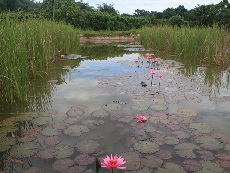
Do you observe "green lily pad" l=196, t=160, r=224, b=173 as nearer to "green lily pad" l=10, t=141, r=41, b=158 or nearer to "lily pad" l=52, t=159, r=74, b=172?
"lily pad" l=52, t=159, r=74, b=172

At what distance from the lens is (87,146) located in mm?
2574

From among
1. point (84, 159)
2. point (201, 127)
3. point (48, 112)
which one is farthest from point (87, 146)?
point (201, 127)

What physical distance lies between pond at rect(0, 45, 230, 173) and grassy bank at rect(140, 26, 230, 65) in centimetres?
213

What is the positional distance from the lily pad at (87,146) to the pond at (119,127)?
0.03ft

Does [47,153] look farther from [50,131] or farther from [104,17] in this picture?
[104,17]

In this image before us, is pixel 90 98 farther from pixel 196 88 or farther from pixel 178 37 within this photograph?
pixel 178 37

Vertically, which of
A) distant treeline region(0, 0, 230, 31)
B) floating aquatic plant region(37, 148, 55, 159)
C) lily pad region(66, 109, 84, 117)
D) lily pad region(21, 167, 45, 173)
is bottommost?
A: lily pad region(21, 167, 45, 173)

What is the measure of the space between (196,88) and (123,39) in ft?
57.1

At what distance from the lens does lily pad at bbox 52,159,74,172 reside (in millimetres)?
2175

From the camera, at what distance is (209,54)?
7.55m

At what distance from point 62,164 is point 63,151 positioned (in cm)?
24

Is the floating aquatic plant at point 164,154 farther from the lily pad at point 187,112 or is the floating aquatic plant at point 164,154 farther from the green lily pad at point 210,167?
the lily pad at point 187,112

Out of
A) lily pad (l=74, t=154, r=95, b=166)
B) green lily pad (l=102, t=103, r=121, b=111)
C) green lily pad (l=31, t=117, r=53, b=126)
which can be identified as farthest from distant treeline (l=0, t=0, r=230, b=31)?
lily pad (l=74, t=154, r=95, b=166)

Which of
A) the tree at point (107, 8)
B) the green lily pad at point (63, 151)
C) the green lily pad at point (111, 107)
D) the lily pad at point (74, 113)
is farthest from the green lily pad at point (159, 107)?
the tree at point (107, 8)
